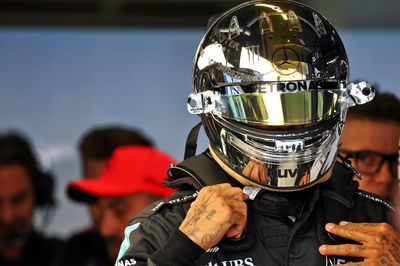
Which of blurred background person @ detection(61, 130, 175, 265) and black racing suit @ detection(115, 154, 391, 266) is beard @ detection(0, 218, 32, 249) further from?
black racing suit @ detection(115, 154, 391, 266)

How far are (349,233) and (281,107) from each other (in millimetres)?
312

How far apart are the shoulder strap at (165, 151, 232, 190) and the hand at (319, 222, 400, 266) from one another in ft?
0.90

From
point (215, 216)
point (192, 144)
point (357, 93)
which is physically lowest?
point (215, 216)

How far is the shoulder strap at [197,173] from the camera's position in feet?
6.48

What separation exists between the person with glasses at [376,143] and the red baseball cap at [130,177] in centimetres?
78

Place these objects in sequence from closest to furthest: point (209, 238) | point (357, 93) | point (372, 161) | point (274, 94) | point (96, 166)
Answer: point (209, 238) → point (274, 94) → point (357, 93) → point (372, 161) → point (96, 166)

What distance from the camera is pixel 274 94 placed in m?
1.93

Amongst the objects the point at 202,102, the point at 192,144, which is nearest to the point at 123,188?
the point at 192,144

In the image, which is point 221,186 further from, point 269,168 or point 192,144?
point 192,144

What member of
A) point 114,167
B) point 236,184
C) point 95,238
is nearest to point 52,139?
point 95,238

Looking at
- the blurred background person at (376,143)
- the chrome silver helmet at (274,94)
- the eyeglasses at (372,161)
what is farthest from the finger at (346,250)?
the eyeglasses at (372,161)

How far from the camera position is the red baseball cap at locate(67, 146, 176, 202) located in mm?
3354

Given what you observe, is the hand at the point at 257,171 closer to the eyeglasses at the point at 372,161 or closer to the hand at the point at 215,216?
the hand at the point at 215,216

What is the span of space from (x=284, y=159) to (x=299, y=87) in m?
0.16
